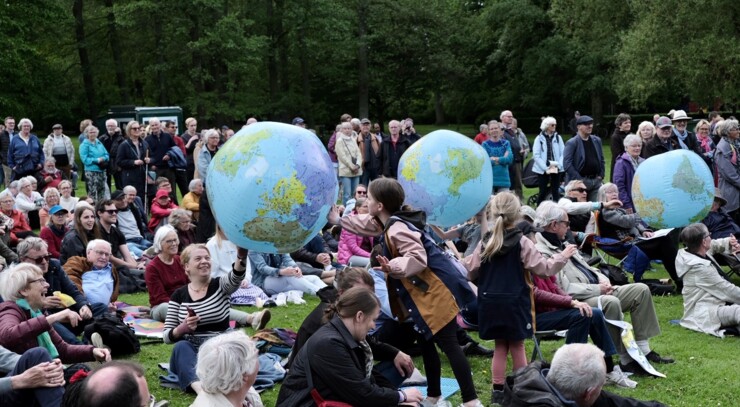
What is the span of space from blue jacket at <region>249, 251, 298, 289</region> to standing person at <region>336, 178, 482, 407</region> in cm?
428

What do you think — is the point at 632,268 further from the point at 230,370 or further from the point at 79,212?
the point at 230,370

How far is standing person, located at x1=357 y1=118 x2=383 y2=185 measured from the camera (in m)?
18.0

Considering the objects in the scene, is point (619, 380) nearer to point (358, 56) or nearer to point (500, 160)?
point (500, 160)

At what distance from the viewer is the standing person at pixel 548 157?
50.9 ft

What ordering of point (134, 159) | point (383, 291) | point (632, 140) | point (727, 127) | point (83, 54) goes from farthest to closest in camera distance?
point (83, 54) < point (134, 159) < point (727, 127) < point (632, 140) < point (383, 291)

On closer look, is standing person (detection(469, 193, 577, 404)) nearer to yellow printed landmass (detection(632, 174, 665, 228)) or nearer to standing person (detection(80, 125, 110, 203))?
yellow printed landmass (detection(632, 174, 665, 228))

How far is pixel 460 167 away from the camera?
9680mm

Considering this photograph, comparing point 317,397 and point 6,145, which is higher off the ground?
point 6,145

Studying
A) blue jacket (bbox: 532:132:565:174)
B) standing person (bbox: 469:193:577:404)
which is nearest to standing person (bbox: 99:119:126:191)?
blue jacket (bbox: 532:132:565:174)

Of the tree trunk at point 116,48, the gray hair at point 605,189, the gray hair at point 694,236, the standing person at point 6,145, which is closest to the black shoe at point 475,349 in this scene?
the gray hair at point 694,236

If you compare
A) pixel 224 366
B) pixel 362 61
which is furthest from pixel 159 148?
pixel 362 61

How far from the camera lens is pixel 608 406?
4969 mm

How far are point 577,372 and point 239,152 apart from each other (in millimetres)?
3185

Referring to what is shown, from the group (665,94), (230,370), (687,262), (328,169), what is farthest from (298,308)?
(665,94)
